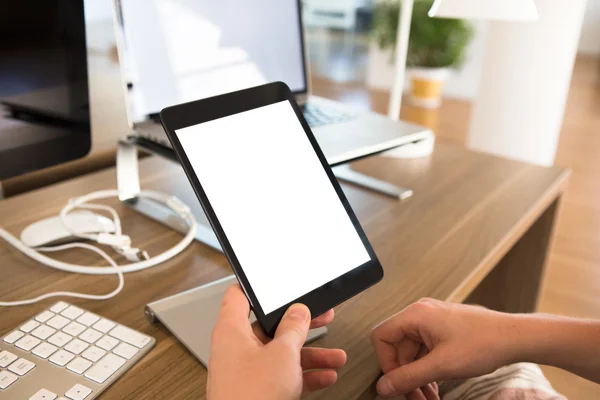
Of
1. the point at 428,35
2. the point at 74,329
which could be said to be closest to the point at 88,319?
the point at 74,329

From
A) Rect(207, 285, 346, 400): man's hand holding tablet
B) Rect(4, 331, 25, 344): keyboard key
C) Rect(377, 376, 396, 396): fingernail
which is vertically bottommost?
Rect(377, 376, 396, 396): fingernail

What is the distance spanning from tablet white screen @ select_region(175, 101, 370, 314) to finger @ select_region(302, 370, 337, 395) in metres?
0.07

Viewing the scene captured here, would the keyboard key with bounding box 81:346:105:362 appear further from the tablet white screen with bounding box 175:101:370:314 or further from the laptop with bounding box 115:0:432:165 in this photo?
the laptop with bounding box 115:0:432:165

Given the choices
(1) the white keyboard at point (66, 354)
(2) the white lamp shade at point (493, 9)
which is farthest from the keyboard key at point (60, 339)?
(2) the white lamp shade at point (493, 9)

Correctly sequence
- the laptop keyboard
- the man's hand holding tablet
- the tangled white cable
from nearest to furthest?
Result: the man's hand holding tablet < the tangled white cable < the laptop keyboard

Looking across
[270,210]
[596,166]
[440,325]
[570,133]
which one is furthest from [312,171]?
[570,133]

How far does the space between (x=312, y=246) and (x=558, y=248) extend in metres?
1.52

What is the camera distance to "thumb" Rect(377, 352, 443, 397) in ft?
1.58

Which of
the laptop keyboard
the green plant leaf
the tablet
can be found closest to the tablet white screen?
the tablet

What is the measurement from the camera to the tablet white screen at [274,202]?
18.2 inches

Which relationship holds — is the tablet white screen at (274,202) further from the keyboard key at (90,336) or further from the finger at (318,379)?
the keyboard key at (90,336)

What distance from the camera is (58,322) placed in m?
0.52

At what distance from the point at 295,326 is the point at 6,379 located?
26 centimetres

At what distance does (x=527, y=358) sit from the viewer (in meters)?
0.52
